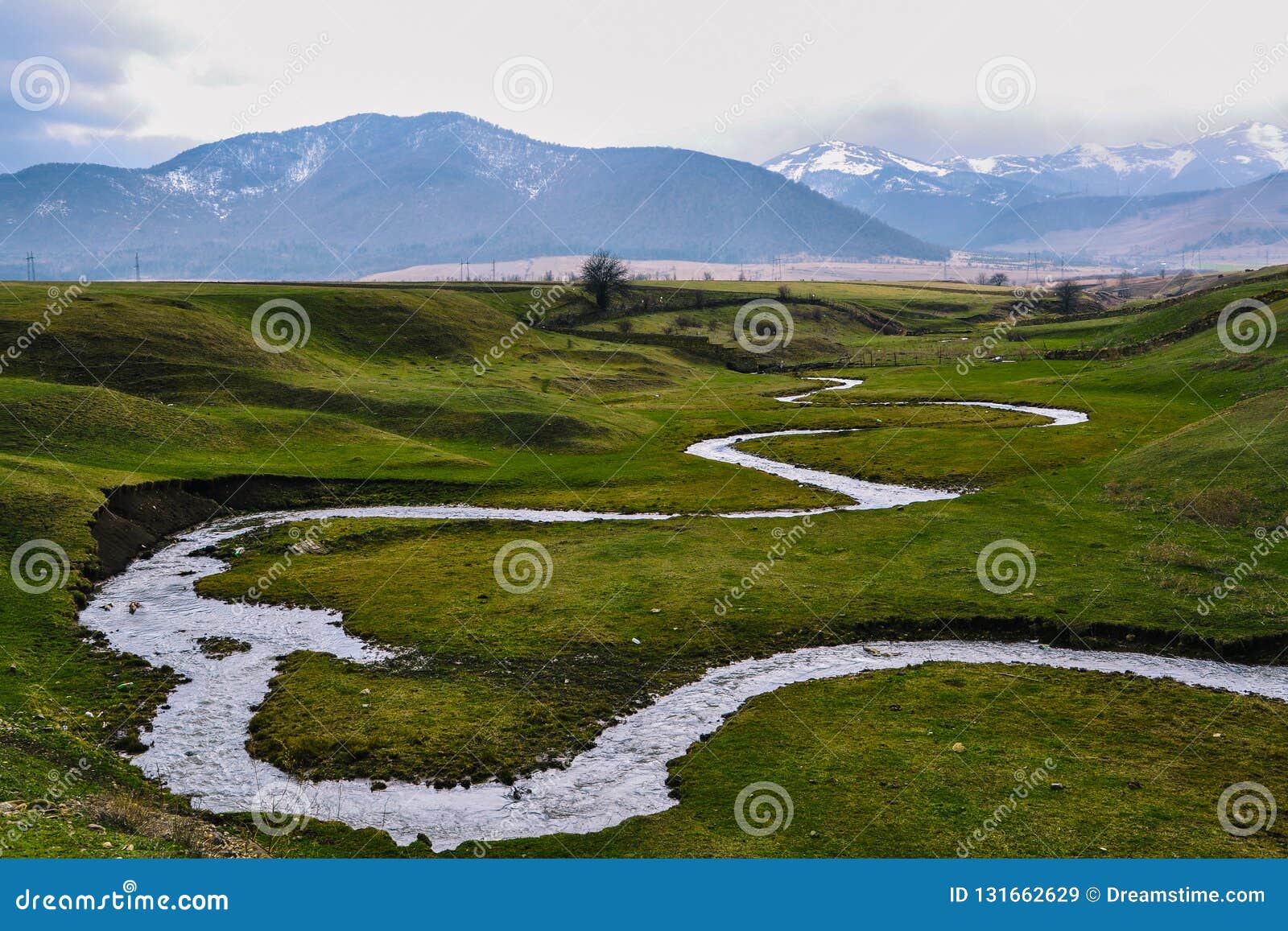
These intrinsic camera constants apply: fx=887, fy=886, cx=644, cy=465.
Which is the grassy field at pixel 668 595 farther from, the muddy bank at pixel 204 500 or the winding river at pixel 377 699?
the winding river at pixel 377 699

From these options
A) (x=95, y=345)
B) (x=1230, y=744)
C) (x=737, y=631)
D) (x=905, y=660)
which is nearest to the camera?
(x=1230, y=744)

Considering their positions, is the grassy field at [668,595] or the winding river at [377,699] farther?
the winding river at [377,699]

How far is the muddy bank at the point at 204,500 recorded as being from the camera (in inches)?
1976

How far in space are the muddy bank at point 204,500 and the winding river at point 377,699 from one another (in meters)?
1.86

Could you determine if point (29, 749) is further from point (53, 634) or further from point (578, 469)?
point (578, 469)

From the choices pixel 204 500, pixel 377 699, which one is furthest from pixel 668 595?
pixel 204 500

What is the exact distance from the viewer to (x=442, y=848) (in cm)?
2272

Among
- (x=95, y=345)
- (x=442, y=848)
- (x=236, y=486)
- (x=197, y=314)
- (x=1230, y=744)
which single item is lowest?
(x=442, y=848)

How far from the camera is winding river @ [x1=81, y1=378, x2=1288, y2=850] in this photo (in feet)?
80.7

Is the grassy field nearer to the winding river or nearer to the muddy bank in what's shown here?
the muddy bank

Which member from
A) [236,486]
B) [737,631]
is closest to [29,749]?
[737,631]

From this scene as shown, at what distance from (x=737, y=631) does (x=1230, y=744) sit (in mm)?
17911

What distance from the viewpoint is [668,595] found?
42594 millimetres

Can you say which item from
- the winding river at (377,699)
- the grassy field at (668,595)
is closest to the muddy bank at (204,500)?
the grassy field at (668,595)
